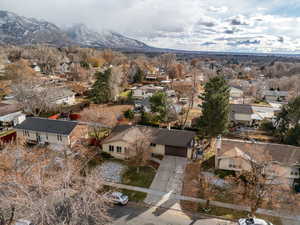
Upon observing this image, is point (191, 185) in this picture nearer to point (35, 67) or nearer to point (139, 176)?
point (139, 176)

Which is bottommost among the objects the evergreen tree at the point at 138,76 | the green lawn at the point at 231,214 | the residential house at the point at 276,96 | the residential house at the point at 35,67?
the green lawn at the point at 231,214

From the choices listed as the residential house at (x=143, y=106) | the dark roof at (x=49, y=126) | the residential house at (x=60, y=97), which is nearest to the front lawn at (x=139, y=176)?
the dark roof at (x=49, y=126)

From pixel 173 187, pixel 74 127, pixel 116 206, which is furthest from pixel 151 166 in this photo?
pixel 74 127

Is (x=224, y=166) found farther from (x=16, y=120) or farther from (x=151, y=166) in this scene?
(x=16, y=120)

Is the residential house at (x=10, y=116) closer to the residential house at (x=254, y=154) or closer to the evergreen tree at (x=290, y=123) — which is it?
the residential house at (x=254, y=154)

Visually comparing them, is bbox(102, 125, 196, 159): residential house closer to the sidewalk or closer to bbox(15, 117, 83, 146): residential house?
the sidewalk

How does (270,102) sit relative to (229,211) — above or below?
above
